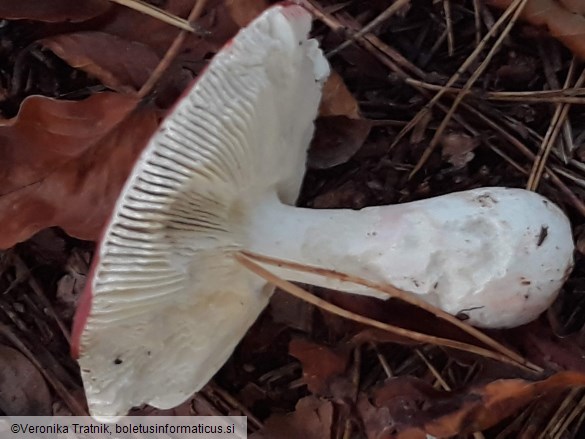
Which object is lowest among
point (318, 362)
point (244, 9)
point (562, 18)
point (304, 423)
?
point (304, 423)

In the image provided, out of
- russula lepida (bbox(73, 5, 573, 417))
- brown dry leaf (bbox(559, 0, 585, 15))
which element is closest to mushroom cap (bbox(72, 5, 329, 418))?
russula lepida (bbox(73, 5, 573, 417))

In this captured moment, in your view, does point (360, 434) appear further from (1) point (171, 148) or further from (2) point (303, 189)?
(1) point (171, 148)

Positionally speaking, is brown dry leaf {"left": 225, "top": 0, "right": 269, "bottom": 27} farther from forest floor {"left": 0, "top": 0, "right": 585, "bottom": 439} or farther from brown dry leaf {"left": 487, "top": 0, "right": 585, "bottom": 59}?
brown dry leaf {"left": 487, "top": 0, "right": 585, "bottom": 59}

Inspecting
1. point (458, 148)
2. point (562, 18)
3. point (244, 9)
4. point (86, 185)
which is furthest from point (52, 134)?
point (562, 18)

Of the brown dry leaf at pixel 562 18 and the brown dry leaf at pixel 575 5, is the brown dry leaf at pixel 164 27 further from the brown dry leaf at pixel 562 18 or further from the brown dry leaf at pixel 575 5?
the brown dry leaf at pixel 575 5

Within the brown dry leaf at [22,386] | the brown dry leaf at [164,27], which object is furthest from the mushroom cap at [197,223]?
the brown dry leaf at [22,386]

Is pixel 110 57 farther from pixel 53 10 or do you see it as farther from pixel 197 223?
pixel 197 223

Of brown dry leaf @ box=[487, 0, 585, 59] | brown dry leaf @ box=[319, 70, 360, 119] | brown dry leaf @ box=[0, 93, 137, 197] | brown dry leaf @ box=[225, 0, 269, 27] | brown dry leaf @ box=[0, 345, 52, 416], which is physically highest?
brown dry leaf @ box=[487, 0, 585, 59]
